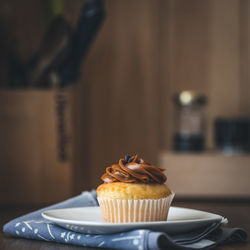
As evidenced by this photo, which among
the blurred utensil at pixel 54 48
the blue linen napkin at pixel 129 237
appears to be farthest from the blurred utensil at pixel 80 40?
the blue linen napkin at pixel 129 237

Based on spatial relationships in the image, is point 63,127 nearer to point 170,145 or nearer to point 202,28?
point 170,145

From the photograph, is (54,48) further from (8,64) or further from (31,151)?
(31,151)

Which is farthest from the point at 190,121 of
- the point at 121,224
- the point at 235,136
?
the point at 121,224

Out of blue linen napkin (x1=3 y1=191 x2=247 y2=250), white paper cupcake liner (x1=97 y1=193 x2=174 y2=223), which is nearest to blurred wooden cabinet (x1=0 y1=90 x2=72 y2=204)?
blue linen napkin (x1=3 y1=191 x2=247 y2=250)

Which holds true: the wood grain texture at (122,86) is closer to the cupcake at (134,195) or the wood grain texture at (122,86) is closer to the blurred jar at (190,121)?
the blurred jar at (190,121)

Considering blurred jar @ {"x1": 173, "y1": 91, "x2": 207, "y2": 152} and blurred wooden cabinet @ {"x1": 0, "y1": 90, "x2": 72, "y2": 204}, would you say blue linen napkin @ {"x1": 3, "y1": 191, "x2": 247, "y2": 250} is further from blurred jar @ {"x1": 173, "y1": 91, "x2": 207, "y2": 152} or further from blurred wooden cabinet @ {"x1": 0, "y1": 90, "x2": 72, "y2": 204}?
blurred jar @ {"x1": 173, "y1": 91, "x2": 207, "y2": 152}

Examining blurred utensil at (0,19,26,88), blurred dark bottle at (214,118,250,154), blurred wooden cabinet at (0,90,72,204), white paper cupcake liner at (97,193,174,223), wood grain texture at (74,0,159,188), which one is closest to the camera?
white paper cupcake liner at (97,193,174,223)
